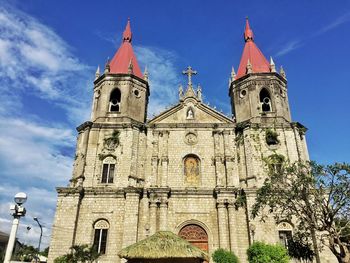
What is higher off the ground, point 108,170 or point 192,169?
point 192,169

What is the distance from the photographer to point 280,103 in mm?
24797

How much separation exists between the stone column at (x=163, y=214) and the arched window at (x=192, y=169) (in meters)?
2.45

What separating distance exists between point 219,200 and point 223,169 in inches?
96.6

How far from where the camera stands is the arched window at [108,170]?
72.7 feet

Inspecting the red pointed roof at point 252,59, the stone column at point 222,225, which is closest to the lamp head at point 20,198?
→ the stone column at point 222,225

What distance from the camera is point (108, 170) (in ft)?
73.7

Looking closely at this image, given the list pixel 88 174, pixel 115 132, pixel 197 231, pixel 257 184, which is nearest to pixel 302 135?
pixel 257 184

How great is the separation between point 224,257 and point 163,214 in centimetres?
484

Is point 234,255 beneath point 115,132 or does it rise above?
→ beneath

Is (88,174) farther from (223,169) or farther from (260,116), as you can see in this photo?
(260,116)

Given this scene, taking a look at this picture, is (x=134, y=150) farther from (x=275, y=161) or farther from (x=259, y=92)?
(x=259, y=92)

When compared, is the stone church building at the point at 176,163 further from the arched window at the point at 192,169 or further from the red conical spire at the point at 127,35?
the red conical spire at the point at 127,35

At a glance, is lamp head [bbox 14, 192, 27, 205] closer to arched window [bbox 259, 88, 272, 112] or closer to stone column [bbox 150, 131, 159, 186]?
stone column [bbox 150, 131, 159, 186]

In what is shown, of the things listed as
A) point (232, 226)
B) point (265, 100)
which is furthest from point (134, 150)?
point (265, 100)
